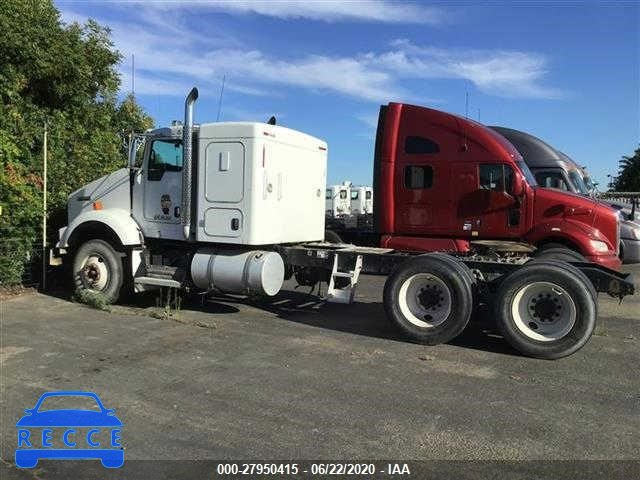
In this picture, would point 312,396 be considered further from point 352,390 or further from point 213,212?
point 213,212

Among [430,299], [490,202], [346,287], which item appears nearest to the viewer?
[430,299]

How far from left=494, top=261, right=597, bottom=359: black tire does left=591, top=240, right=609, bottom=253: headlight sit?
2920mm

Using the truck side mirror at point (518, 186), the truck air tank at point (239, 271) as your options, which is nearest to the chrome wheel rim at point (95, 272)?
the truck air tank at point (239, 271)

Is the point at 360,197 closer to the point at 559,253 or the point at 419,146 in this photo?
the point at 419,146

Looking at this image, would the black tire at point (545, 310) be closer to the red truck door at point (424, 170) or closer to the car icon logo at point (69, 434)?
the red truck door at point (424, 170)

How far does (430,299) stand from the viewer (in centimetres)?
733

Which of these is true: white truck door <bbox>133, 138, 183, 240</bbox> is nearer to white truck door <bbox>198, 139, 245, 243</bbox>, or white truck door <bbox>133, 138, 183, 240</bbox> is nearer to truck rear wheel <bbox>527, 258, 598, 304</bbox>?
white truck door <bbox>198, 139, 245, 243</bbox>

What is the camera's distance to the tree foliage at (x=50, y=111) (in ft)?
33.9

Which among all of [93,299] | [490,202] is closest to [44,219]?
[93,299]

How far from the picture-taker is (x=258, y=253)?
854cm

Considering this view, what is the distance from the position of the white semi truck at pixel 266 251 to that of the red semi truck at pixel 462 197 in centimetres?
97

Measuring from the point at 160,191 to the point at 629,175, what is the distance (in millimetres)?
48783

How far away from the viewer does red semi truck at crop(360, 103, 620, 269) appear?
9.50 m

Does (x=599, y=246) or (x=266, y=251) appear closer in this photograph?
(x=266, y=251)
